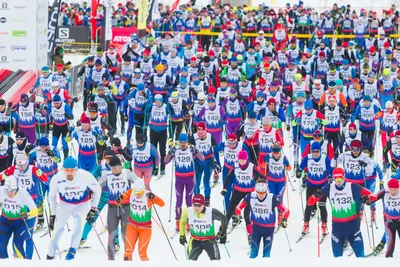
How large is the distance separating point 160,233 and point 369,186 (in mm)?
3319

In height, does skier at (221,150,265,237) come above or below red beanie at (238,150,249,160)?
below

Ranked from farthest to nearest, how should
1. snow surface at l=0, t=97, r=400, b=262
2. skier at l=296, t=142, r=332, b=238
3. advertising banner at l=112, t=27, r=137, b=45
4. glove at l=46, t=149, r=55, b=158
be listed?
advertising banner at l=112, t=27, r=137, b=45, glove at l=46, t=149, r=55, b=158, skier at l=296, t=142, r=332, b=238, snow surface at l=0, t=97, r=400, b=262

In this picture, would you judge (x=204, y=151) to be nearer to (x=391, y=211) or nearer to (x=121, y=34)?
(x=391, y=211)

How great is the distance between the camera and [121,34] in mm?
30109

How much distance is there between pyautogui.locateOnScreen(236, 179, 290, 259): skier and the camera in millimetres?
11211

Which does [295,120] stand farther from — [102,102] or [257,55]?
[257,55]

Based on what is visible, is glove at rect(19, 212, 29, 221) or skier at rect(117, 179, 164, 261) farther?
skier at rect(117, 179, 164, 261)

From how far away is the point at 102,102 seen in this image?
17.9 m

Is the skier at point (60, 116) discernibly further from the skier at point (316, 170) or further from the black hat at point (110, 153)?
the skier at point (316, 170)

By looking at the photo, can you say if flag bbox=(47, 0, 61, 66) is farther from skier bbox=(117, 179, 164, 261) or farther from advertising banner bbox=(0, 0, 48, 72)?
skier bbox=(117, 179, 164, 261)

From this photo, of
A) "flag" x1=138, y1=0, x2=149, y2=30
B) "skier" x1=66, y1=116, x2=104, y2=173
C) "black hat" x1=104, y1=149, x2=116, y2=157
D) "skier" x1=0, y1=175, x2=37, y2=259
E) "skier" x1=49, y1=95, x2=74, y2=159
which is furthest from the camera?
"flag" x1=138, y1=0, x2=149, y2=30

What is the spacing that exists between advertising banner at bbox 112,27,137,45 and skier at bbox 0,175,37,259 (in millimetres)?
19381

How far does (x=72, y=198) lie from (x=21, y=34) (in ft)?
39.7

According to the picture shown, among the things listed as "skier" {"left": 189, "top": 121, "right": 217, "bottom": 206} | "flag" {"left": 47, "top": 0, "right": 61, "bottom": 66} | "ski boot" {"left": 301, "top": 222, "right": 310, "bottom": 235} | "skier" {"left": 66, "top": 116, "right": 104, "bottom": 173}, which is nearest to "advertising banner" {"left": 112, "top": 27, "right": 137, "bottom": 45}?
"flag" {"left": 47, "top": 0, "right": 61, "bottom": 66}
